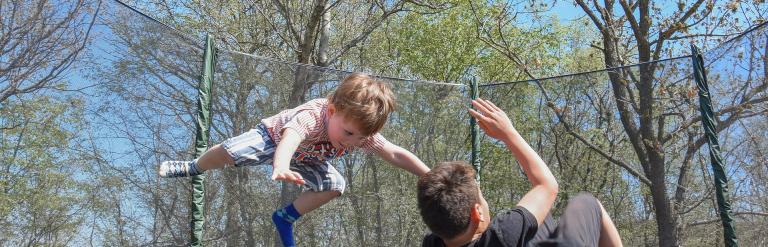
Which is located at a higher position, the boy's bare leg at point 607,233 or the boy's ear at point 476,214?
the boy's ear at point 476,214

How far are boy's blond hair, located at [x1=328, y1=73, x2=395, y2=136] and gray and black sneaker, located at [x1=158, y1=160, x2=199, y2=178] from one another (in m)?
0.68

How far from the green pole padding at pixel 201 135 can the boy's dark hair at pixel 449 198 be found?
1565 mm

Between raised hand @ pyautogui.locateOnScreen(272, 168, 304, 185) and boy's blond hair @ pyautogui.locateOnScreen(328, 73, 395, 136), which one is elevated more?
boy's blond hair @ pyautogui.locateOnScreen(328, 73, 395, 136)

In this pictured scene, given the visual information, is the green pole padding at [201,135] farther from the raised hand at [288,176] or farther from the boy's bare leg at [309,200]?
the raised hand at [288,176]

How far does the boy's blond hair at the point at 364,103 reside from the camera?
2.02 m

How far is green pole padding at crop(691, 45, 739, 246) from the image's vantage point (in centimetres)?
287

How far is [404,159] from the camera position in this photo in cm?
231

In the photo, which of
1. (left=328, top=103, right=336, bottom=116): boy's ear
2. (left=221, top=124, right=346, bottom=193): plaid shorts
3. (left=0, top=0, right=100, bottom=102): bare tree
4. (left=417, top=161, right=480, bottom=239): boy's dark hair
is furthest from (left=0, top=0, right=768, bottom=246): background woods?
(left=417, top=161, right=480, bottom=239): boy's dark hair

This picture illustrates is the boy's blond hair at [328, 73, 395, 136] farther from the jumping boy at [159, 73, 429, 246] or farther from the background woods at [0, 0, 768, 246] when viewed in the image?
the background woods at [0, 0, 768, 246]

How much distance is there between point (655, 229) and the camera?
327 cm

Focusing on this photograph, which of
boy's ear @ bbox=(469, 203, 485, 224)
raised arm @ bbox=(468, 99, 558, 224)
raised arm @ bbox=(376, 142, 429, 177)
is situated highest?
raised arm @ bbox=(376, 142, 429, 177)

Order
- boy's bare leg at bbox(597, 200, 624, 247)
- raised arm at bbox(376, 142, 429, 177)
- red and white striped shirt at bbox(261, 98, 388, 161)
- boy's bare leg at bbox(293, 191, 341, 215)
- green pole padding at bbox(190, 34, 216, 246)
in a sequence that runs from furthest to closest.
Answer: green pole padding at bbox(190, 34, 216, 246) → boy's bare leg at bbox(293, 191, 341, 215) → raised arm at bbox(376, 142, 429, 177) → red and white striped shirt at bbox(261, 98, 388, 161) → boy's bare leg at bbox(597, 200, 624, 247)

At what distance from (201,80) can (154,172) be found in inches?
17.0

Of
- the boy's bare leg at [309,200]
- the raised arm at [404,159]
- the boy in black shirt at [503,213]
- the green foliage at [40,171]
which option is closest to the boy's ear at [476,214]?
the boy in black shirt at [503,213]
